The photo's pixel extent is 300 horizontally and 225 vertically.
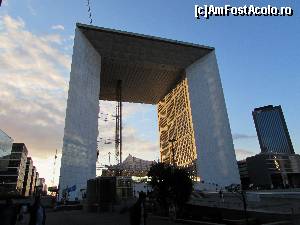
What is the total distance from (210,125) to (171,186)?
132ft

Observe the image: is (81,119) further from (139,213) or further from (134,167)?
(139,213)

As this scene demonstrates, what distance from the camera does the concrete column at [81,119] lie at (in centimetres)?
4741

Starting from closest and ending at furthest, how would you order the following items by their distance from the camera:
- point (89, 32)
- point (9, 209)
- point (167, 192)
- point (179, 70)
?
point (9, 209), point (167, 192), point (89, 32), point (179, 70)

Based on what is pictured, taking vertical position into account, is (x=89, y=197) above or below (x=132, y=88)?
below

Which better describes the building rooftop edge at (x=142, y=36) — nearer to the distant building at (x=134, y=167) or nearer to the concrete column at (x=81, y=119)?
the concrete column at (x=81, y=119)

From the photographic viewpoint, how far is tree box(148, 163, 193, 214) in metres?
20.1

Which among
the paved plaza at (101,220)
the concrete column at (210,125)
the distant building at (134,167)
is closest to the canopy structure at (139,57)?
the concrete column at (210,125)

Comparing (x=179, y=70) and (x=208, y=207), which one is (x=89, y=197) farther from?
(x=179, y=70)

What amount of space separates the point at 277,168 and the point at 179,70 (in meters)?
89.0

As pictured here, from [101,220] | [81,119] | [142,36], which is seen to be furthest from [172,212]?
[142,36]

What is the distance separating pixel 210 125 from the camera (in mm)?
59062

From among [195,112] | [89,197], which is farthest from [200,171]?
[89,197]

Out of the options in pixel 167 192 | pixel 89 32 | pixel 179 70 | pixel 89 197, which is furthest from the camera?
pixel 179 70

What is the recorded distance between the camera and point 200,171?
190 ft
